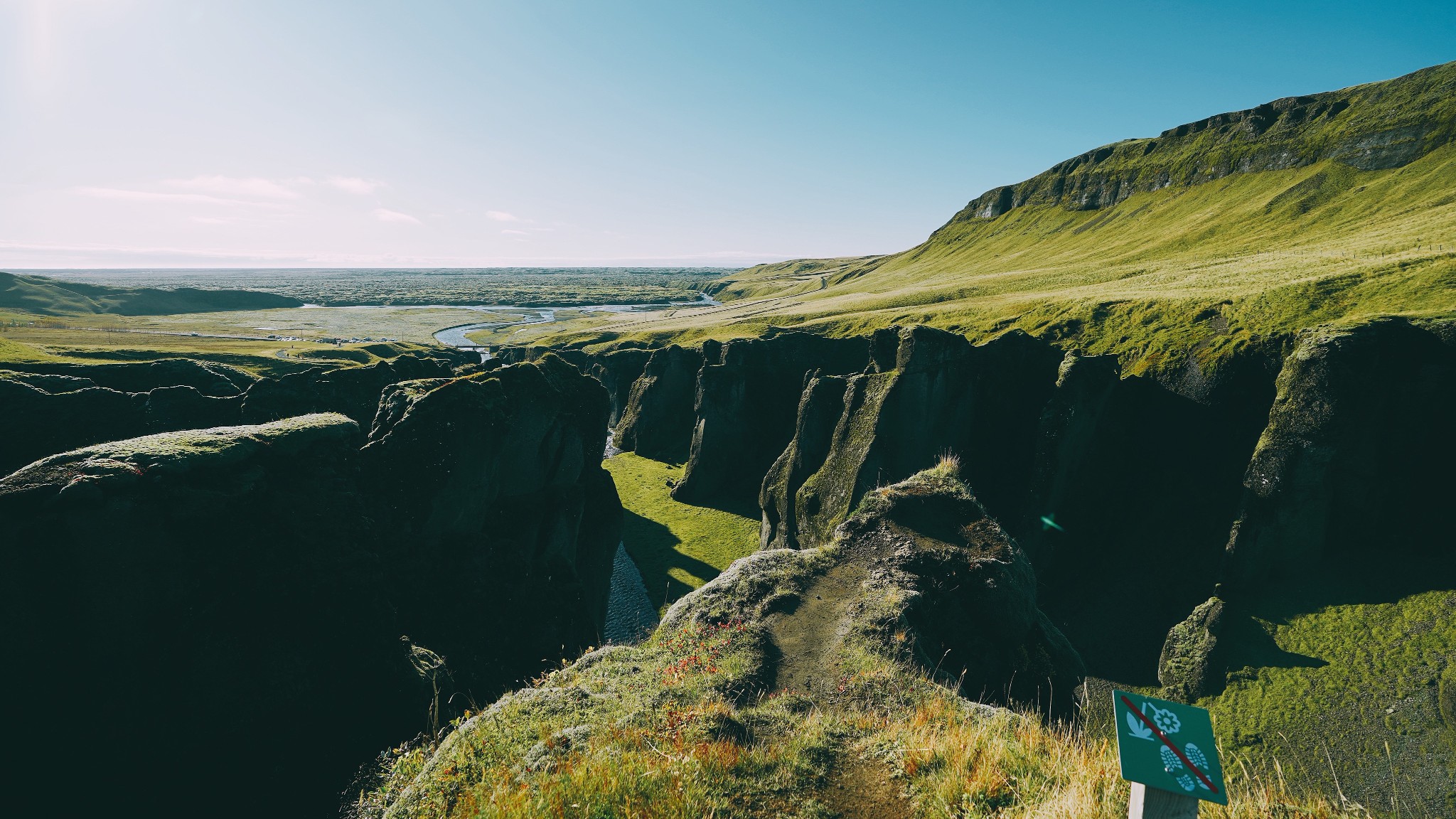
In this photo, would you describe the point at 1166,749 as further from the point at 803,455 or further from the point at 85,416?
the point at 803,455

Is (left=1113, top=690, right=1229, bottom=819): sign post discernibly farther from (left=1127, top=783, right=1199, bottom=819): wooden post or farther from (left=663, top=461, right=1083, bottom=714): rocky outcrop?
(left=663, top=461, right=1083, bottom=714): rocky outcrop

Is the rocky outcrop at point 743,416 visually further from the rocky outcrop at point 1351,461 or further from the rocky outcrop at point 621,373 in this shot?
the rocky outcrop at point 1351,461

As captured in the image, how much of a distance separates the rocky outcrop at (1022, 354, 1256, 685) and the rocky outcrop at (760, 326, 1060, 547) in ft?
11.3

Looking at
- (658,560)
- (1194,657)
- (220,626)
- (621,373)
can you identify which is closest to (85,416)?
(220,626)

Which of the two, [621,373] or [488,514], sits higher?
[621,373]

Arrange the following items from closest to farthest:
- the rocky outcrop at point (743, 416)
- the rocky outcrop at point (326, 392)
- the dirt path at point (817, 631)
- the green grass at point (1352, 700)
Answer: the dirt path at point (817, 631), the green grass at point (1352, 700), the rocky outcrop at point (326, 392), the rocky outcrop at point (743, 416)

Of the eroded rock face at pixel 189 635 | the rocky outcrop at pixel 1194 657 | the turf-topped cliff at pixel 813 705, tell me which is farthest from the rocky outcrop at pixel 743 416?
the eroded rock face at pixel 189 635

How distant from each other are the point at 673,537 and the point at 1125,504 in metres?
29.8

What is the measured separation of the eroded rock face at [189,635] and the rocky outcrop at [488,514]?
237 inches

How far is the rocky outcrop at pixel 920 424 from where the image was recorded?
35812mm

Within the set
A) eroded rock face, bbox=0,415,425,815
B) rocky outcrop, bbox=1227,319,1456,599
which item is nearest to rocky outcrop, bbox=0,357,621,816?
eroded rock face, bbox=0,415,425,815

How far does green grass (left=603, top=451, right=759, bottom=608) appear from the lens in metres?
38.3

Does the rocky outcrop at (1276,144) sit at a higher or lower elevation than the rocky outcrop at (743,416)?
higher

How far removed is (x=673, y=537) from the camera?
147 ft
